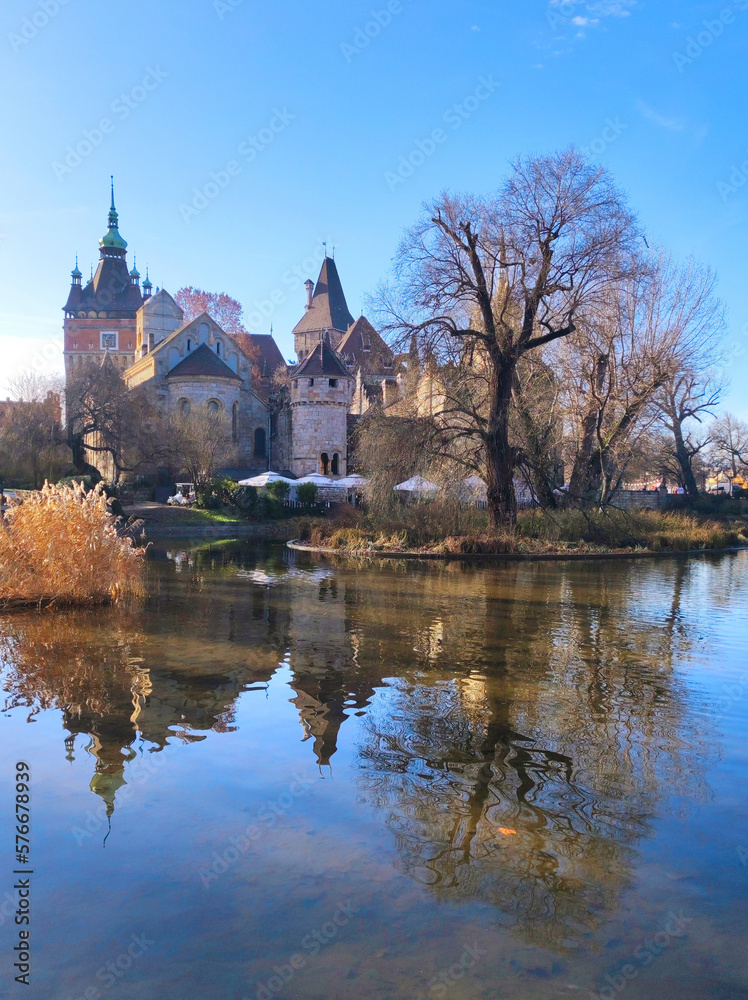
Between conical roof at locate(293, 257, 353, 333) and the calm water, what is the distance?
62.9m

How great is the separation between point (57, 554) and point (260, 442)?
4543 centimetres

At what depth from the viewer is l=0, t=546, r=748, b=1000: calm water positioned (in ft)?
11.0

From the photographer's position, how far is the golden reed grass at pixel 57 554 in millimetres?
11406

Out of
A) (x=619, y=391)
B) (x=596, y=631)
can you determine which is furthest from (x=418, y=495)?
(x=596, y=631)

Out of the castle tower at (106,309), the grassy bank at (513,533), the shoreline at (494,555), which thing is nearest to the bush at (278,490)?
the grassy bank at (513,533)

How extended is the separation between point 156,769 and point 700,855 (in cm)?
341

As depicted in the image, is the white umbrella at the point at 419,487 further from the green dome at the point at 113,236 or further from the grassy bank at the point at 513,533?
the green dome at the point at 113,236

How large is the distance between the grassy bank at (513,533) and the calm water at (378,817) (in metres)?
12.1

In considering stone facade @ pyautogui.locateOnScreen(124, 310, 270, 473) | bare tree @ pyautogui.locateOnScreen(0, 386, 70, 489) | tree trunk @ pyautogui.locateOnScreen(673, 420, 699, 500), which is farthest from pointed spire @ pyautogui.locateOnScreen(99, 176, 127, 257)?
tree trunk @ pyautogui.locateOnScreen(673, 420, 699, 500)

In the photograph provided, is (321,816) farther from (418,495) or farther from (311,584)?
(418,495)

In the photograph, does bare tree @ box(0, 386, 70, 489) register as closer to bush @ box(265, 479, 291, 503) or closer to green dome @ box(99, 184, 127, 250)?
bush @ box(265, 479, 291, 503)

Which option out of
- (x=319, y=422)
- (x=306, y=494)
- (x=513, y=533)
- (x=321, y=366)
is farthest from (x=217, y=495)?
(x=513, y=533)

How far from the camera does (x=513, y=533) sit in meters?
22.7

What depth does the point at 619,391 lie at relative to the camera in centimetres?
2730
